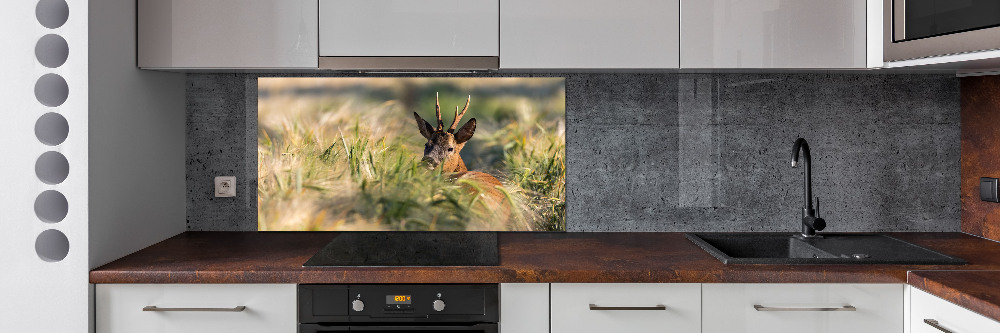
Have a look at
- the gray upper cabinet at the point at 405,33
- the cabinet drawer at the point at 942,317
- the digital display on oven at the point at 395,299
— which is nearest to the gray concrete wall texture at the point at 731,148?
the gray upper cabinet at the point at 405,33

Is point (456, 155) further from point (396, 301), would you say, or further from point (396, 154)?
point (396, 301)

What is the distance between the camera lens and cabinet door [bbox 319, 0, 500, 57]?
6.63 feet

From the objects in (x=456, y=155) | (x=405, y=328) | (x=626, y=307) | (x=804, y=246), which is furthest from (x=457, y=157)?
(x=804, y=246)

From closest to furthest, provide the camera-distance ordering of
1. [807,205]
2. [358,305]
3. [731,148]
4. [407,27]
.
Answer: [358,305]
[407,27]
[807,205]
[731,148]

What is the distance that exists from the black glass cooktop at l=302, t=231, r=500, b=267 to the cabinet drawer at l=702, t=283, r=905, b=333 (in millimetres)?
596

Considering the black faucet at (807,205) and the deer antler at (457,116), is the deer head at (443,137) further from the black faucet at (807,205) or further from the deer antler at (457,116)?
the black faucet at (807,205)

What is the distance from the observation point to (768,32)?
6.66ft

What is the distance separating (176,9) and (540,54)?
1089 millimetres
